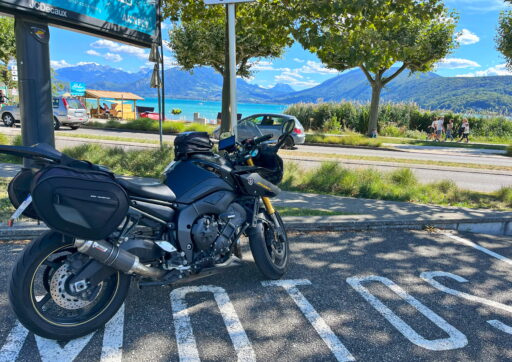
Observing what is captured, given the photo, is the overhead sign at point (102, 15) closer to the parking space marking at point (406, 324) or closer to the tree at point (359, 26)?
the tree at point (359, 26)

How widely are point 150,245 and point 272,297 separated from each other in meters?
1.23

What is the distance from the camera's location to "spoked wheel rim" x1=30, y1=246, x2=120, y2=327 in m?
2.56

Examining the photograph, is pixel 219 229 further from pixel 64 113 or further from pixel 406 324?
pixel 64 113

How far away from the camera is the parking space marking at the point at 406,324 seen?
2855 mm

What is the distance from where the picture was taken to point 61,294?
266 cm

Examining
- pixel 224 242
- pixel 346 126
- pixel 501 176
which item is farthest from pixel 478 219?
pixel 346 126

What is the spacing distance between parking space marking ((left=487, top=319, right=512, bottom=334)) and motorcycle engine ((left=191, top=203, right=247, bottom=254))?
7.36 ft

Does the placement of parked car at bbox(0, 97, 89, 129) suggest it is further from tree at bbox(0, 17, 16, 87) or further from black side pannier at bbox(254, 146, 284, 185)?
black side pannier at bbox(254, 146, 284, 185)

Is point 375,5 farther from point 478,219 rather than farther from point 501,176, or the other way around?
point 501,176

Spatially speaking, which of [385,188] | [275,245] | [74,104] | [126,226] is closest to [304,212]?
[275,245]

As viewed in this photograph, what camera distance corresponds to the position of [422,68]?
2367 cm

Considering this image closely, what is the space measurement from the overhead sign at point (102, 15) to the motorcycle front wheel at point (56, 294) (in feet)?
11.7

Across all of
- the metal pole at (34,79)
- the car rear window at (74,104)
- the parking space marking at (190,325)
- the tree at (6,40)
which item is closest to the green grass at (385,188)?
the metal pole at (34,79)

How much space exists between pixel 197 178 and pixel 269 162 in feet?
2.55
